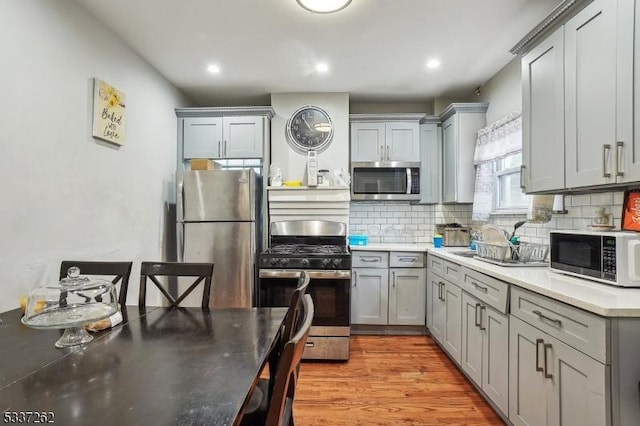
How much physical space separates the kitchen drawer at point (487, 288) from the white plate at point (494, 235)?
0.30 m

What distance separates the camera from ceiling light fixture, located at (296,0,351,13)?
1.99 meters

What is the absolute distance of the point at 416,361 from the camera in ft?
9.25

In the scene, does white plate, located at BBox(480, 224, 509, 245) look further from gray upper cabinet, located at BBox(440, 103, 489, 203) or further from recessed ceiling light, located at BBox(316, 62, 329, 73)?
recessed ceiling light, located at BBox(316, 62, 329, 73)

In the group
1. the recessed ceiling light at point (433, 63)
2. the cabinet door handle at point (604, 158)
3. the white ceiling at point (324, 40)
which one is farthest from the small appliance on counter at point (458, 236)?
the cabinet door handle at point (604, 158)

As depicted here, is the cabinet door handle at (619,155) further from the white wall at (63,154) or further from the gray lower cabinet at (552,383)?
the white wall at (63,154)

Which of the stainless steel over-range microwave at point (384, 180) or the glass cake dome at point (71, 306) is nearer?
the glass cake dome at point (71, 306)

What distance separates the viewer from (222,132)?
142 inches

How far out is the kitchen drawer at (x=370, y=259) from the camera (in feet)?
11.2

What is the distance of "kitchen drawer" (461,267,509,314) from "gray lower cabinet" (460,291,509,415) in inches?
1.5

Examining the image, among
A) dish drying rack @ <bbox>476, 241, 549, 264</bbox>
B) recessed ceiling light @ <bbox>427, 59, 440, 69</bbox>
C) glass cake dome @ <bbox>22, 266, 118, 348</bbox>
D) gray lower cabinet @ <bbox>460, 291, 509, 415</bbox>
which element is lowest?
gray lower cabinet @ <bbox>460, 291, 509, 415</bbox>

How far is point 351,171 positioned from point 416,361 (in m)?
2.02

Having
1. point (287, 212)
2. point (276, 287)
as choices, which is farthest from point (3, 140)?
point (287, 212)

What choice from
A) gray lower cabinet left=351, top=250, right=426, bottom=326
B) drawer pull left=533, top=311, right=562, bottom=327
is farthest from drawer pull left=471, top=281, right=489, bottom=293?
gray lower cabinet left=351, top=250, right=426, bottom=326

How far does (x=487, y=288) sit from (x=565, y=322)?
672 mm
